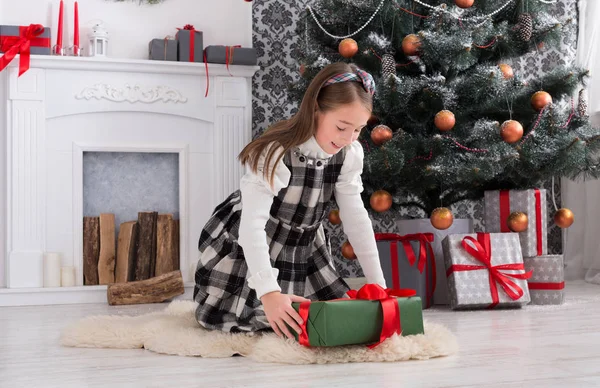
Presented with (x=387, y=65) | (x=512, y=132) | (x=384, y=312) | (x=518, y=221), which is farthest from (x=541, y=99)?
(x=384, y=312)

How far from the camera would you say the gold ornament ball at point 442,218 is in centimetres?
269

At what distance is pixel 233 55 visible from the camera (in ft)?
11.4

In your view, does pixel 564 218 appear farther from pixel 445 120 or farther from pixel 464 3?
pixel 464 3

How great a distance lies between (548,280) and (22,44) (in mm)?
2546

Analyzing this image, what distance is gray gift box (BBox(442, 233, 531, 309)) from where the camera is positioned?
2609mm

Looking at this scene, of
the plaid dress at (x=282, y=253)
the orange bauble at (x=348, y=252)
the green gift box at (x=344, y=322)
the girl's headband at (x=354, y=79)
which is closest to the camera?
the green gift box at (x=344, y=322)

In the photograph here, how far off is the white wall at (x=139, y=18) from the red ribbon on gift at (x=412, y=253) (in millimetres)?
1440

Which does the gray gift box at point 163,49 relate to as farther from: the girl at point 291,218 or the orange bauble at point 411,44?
the girl at point 291,218

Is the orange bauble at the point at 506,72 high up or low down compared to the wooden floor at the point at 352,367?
up

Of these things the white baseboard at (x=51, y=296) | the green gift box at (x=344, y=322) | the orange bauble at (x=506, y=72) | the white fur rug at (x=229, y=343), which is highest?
the orange bauble at (x=506, y=72)

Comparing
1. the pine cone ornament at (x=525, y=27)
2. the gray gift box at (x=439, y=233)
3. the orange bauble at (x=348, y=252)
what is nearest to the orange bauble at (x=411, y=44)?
the pine cone ornament at (x=525, y=27)

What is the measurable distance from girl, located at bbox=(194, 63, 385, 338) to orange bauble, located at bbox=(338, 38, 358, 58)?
41.3 inches

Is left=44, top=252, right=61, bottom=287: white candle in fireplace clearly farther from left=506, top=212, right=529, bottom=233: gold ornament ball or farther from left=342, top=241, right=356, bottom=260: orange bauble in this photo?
left=506, top=212, right=529, bottom=233: gold ornament ball

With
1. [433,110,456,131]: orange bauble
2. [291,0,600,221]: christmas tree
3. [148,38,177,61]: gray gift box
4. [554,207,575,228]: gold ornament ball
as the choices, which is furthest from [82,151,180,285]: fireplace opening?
[554,207,575,228]: gold ornament ball
